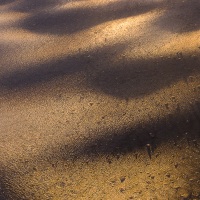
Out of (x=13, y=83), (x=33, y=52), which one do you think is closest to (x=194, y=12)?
(x=33, y=52)

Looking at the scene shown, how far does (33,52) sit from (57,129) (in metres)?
1.37

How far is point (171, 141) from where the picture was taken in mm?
2293

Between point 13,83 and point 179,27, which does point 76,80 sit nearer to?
point 13,83

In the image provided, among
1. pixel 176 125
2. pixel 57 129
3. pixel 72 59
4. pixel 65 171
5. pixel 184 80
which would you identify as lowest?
pixel 65 171

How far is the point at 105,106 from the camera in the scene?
2719 mm

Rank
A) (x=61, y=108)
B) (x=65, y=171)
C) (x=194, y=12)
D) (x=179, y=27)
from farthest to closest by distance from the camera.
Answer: (x=194, y=12), (x=179, y=27), (x=61, y=108), (x=65, y=171)

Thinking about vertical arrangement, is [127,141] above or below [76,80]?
below

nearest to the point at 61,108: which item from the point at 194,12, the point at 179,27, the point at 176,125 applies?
the point at 176,125

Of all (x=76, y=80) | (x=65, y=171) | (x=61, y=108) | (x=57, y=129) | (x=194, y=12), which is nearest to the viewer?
(x=65, y=171)

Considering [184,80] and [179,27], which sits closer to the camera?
[184,80]

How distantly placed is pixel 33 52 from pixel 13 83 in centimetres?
55

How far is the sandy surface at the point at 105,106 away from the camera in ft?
7.09

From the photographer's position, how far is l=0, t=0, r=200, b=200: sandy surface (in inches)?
85.1

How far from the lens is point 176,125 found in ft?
7.82
